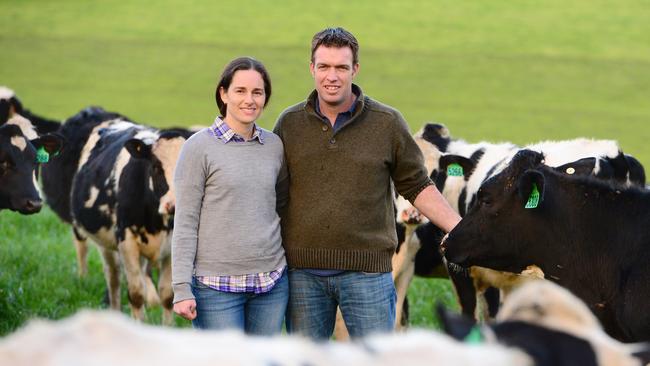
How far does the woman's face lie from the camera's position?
5.50 meters

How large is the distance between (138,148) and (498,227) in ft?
15.8

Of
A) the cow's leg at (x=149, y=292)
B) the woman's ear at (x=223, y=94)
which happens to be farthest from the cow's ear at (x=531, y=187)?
the cow's leg at (x=149, y=292)

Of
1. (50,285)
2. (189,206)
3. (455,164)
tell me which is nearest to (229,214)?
(189,206)

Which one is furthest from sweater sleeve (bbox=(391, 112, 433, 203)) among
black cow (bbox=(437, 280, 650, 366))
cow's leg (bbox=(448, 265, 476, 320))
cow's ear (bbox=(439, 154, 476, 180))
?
cow's leg (bbox=(448, 265, 476, 320))

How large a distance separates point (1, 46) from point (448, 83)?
14.4 meters

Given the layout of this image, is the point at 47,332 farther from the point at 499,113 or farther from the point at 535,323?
the point at 499,113

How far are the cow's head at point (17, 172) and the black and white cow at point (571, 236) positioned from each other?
478cm

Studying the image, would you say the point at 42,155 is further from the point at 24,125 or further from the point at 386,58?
the point at 386,58

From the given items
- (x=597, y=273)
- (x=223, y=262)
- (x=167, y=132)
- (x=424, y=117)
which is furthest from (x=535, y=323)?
(x=424, y=117)

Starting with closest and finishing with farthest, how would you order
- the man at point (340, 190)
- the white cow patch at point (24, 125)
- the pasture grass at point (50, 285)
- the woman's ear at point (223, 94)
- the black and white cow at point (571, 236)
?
1. the woman's ear at point (223, 94)
2. the man at point (340, 190)
3. the black and white cow at point (571, 236)
4. the pasture grass at point (50, 285)
5. the white cow patch at point (24, 125)

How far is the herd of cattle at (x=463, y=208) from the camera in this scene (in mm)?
6988

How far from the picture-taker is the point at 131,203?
11.2m

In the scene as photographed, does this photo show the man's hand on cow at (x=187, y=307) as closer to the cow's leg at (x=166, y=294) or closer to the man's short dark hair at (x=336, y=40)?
the man's short dark hair at (x=336, y=40)

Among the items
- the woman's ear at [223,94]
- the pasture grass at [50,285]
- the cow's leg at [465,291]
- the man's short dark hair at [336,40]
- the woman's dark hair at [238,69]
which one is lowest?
the pasture grass at [50,285]
